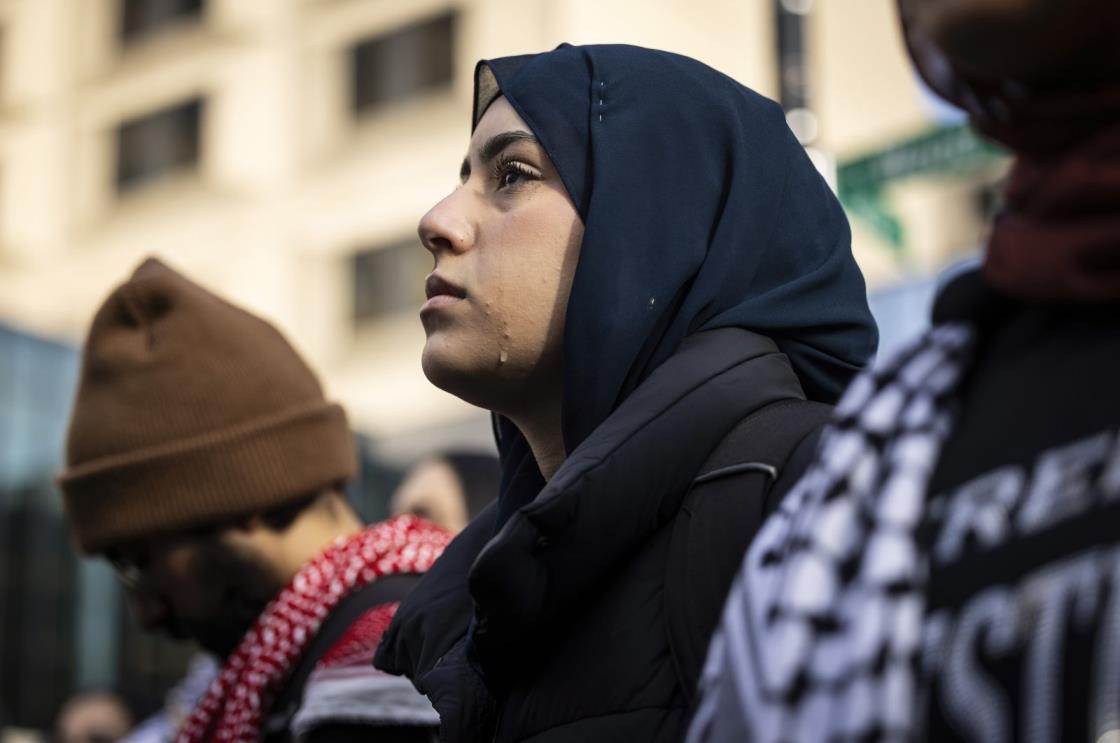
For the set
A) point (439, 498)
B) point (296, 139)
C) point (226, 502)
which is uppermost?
point (226, 502)

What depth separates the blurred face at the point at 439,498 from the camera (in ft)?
17.9

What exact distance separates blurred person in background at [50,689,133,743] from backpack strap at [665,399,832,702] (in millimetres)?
6630

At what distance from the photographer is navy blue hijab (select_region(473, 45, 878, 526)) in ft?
7.59

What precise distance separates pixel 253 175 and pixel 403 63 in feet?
10.7

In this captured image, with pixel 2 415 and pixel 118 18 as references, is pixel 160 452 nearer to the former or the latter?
pixel 2 415

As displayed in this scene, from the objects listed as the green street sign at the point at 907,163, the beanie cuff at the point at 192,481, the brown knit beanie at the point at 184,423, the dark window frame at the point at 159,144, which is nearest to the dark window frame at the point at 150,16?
the dark window frame at the point at 159,144

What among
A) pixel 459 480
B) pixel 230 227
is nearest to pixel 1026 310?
pixel 459 480

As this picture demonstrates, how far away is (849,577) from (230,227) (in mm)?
25696

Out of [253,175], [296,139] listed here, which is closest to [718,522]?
[296,139]

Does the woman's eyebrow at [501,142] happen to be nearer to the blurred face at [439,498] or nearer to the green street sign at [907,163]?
the blurred face at [439,498]

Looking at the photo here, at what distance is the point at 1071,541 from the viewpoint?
1.29 meters

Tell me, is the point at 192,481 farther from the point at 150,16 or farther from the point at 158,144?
the point at 150,16

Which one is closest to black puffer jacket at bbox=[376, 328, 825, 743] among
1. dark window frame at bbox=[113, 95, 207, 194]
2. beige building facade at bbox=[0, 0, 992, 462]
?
beige building facade at bbox=[0, 0, 992, 462]

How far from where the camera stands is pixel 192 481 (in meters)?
3.82
